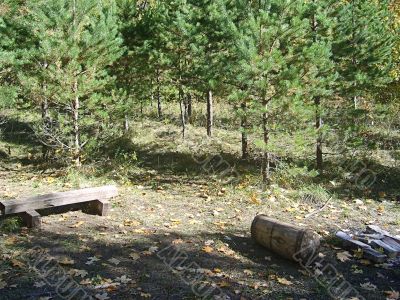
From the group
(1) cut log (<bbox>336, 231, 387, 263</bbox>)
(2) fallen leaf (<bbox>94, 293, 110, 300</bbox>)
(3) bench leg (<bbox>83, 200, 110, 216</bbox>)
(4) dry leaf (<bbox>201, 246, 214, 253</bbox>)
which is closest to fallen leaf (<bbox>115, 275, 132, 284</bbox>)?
(2) fallen leaf (<bbox>94, 293, 110, 300</bbox>)

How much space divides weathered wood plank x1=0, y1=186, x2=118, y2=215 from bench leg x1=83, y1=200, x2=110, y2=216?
0.39 feet

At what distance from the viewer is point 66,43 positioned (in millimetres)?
11750

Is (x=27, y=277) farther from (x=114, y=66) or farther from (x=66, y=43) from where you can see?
(x=114, y=66)

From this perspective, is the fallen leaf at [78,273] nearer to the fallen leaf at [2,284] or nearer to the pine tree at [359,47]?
the fallen leaf at [2,284]

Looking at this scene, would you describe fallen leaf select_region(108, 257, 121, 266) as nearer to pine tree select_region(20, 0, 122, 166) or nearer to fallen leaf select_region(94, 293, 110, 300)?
fallen leaf select_region(94, 293, 110, 300)

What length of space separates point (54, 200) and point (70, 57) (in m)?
5.62

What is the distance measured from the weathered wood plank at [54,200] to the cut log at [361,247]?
4954mm

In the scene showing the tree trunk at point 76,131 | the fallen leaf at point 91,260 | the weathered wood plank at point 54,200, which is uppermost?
the tree trunk at point 76,131

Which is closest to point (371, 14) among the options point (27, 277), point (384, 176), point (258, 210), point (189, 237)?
point (384, 176)

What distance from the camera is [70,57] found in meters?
12.2

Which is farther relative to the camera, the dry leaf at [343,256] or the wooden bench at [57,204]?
the wooden bench at [57,204]

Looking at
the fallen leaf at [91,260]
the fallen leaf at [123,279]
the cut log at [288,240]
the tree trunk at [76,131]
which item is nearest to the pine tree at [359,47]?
the cut log at [288,240]

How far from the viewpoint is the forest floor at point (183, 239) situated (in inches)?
227

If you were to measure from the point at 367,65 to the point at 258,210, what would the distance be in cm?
853
